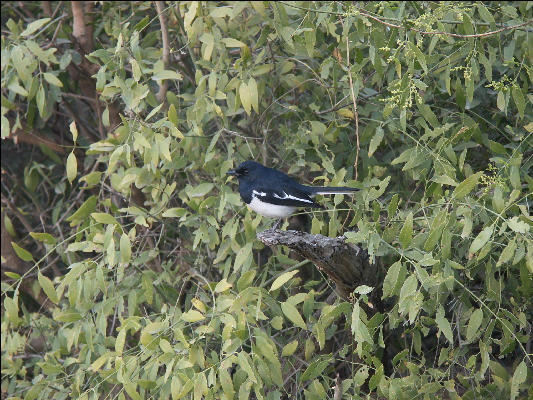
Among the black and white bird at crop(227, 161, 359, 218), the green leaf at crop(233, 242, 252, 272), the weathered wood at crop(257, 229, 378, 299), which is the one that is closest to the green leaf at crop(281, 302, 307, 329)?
the weathered wood at crop(257, 229, 378, 299)

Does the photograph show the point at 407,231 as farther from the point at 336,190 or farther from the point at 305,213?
the point at 305,213

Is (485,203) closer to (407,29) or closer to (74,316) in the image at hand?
(407,29)

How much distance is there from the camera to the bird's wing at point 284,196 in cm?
425

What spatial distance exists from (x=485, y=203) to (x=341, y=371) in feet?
5.21

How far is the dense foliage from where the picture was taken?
358 cm

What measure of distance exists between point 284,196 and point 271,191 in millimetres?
85

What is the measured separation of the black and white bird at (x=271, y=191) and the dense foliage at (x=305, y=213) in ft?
0.36

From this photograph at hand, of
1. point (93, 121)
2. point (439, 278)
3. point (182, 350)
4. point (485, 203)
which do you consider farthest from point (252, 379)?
point (93, 121)

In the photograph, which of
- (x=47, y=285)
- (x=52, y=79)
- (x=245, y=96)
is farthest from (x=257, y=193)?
(x=52, y=79)

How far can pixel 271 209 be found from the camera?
434 cm

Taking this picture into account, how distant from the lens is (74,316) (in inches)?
174

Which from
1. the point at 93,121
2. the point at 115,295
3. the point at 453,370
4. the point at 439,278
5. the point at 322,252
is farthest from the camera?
the point at 93,121

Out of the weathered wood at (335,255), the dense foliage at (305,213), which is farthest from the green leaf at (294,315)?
the weathered wood at (335,255)

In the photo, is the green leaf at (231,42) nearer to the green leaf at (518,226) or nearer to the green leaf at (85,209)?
the green leaf at (85,209)
